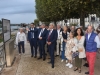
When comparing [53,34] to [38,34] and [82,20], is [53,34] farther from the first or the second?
[82,20]

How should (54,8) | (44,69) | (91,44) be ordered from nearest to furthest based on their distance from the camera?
(91,44)
(44,69)
(54,8)

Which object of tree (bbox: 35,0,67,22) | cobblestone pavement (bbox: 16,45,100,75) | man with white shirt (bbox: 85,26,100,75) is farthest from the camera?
tree (bbox: 35,0,67,22)

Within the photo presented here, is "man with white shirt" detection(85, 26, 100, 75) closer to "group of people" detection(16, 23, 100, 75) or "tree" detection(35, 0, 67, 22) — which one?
"group of people" detection(16, 23, 100, 75)

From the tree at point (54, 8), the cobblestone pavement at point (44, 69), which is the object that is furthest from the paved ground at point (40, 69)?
the tree at point (54, 8)

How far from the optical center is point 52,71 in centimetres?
825

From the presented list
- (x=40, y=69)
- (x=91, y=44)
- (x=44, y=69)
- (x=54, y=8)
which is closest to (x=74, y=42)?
(x=91, y=44)

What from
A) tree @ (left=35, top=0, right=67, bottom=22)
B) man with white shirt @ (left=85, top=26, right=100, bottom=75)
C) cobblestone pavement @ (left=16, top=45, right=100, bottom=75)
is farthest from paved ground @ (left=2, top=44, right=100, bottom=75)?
tree @ (left=35, top=0, right=67, bottom=22)

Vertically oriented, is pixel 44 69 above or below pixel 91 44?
below

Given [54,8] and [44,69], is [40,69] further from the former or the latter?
[54,8]

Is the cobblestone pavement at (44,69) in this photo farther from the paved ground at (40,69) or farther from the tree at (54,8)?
the tree at (54,8)

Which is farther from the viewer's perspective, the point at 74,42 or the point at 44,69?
the point at 44,69

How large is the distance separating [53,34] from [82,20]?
7.29m

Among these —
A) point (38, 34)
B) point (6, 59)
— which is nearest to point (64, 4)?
point (38, 34)

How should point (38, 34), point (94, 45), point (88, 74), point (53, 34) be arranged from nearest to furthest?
point (94, 45) → point (88, 74) → point (53, 34) → point (38, 34)
